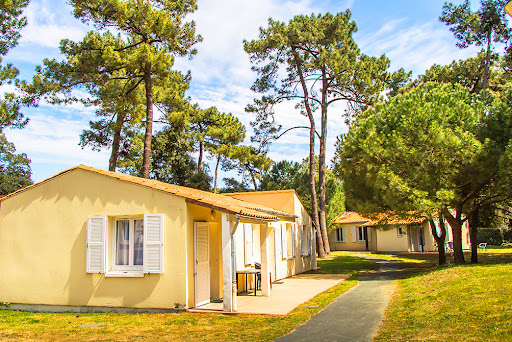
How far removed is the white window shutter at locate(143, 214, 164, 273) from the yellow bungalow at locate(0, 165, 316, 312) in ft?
0.07

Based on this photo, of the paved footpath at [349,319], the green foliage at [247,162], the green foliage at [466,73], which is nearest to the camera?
the paved footpath at [349,319]

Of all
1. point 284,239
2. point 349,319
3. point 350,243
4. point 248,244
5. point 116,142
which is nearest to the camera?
point 349,319

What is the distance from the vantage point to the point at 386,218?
19.8 m

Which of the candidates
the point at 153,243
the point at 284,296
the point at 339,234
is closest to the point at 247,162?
the point at 339,234

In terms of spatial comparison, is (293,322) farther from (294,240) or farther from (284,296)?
(294,240)

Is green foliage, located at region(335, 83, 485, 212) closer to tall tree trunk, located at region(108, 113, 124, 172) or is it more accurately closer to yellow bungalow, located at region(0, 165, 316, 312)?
yellow bungalow, located at region(0, 165, 316, 312)

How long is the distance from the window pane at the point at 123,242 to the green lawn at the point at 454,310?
6100mm

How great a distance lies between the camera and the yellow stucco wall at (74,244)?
32.2 ft

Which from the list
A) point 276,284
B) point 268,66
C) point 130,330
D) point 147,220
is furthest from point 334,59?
point 130,330

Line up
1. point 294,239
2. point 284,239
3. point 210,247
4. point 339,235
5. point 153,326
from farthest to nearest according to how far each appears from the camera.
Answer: point 339,235
point 294,239
point 284,239
point 210,247
point 153,326

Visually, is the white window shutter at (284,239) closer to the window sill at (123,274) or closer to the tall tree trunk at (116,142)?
the window sill at (123,274)

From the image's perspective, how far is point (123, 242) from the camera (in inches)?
414

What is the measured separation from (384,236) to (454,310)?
30.3 metres

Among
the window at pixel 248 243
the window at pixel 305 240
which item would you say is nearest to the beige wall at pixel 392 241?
the window at pixel 305 240
